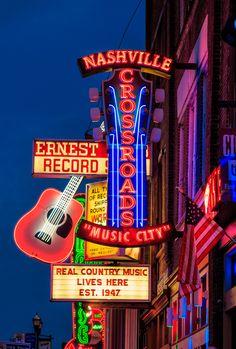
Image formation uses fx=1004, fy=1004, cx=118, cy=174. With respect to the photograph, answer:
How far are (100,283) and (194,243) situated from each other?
9.14 m

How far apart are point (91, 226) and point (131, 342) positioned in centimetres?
1727

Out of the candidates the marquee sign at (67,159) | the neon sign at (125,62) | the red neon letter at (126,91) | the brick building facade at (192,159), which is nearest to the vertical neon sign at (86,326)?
the brick building facade at (192,159)

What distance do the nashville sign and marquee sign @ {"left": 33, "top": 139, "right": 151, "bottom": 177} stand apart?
4135mm

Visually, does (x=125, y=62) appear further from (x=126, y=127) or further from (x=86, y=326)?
(x=86, y=326)

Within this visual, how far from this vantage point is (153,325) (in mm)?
33594

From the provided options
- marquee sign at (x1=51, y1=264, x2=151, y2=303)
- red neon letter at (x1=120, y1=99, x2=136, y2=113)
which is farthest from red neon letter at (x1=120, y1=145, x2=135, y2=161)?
marquee sign at (x1=51, y1=264, x2=151, y2=303)

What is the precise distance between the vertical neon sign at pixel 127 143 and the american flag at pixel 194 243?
5.55 m

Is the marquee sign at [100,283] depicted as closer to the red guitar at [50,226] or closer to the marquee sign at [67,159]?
the red guitar at [50,226]

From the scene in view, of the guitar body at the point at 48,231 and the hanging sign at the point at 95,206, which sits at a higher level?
the hanging sign at the point at 95,206

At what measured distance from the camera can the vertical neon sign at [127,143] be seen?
1010 inches

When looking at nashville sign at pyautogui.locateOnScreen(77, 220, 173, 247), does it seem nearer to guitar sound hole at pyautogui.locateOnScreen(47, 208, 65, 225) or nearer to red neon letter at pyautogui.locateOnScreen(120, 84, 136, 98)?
red neon letter at pyautogui.locateOnScreen(120, 84, 136, 98)

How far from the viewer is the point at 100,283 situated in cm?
2842

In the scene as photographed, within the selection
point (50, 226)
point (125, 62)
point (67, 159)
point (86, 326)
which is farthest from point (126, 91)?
point (86, 326)

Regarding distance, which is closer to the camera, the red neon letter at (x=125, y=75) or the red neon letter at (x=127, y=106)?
the red neon letter at (x=127, y=106)
